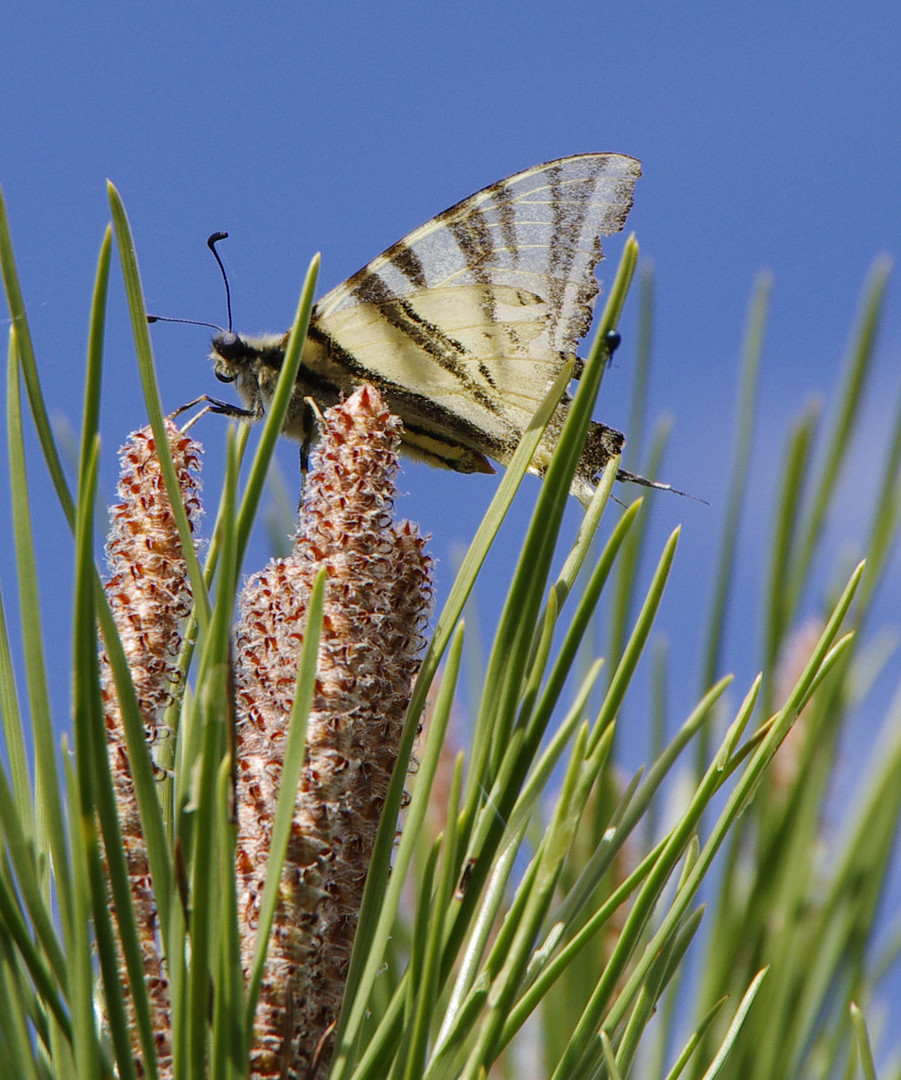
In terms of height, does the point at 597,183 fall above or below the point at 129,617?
above

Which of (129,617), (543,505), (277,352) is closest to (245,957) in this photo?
(129,617)

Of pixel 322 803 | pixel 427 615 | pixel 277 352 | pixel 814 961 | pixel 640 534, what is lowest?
pixel 814 961

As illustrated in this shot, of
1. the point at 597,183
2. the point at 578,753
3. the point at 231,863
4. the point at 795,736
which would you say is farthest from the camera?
the point at 795,736

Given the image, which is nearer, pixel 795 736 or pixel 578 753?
pixel 578 753

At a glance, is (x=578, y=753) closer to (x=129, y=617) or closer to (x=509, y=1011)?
(x=509, y=1011)

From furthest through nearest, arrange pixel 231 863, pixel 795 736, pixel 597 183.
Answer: pixel 795 736 → pixel 597 183 → pixel 231 863

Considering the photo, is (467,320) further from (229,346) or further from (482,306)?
(229,346)
